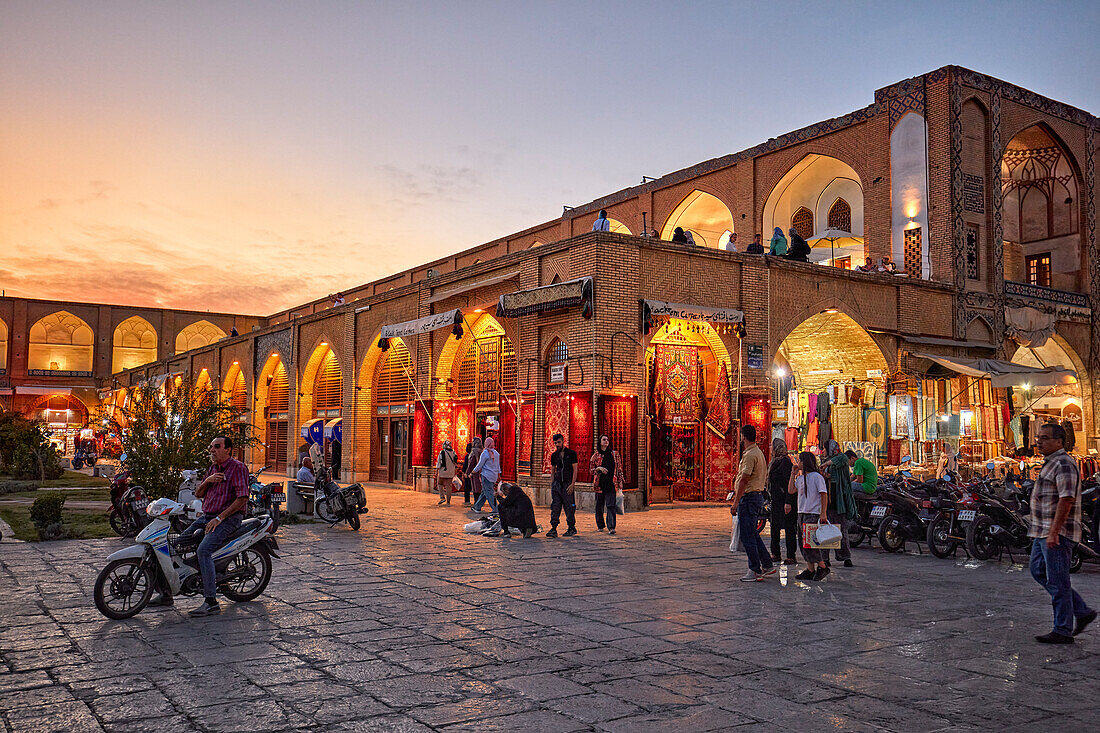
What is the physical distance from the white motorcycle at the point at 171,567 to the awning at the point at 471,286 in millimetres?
11366

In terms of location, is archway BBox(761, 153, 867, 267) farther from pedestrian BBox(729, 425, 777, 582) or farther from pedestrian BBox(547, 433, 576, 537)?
pedestrian BBox(729, 425, 777, 582)

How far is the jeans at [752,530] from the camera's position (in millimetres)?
8367

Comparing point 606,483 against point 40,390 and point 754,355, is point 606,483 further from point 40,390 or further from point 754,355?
point 40,390

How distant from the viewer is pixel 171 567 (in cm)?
670

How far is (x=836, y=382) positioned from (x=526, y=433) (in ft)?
25.6

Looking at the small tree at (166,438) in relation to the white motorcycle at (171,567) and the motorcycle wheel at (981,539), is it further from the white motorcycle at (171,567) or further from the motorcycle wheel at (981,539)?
the motorcycle wheel at (981,539)

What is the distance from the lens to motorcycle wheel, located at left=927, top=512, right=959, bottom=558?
10297 millimetres

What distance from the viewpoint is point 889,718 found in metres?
4.14

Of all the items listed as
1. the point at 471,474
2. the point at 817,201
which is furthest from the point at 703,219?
the point at 471,474

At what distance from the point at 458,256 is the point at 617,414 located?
62.9 feet

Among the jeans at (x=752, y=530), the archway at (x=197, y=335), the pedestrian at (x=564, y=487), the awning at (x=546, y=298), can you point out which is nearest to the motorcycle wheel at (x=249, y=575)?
the jeans at (x=752, y=530)

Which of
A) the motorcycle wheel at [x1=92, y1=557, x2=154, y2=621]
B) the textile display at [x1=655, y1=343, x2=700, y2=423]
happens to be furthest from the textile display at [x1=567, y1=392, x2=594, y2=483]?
the motorcycle wheel at [x1=92, y1=557, x2=154, y2=621]

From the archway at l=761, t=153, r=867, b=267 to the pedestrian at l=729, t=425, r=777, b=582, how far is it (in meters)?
15.8

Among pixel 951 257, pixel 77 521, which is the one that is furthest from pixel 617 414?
pixel 951 257
